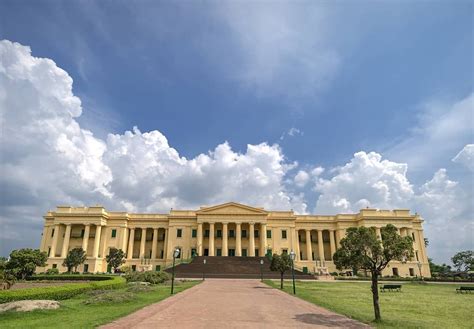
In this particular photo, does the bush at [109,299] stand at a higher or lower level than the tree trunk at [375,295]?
lower

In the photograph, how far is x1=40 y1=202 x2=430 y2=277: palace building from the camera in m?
61.2

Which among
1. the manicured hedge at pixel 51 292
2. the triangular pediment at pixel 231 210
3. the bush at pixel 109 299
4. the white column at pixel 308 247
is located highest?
the triangular pediment at pixel 231 210

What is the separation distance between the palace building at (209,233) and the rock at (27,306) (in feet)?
156

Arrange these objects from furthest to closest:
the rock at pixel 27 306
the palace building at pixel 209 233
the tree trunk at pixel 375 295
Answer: the palace building at pixel 209 233, the rock at pixel 27 306, the tree trunk at pixel 375 295

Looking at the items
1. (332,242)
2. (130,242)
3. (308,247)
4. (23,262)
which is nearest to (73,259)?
(23,262)

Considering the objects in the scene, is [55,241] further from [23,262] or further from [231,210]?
[231,210]

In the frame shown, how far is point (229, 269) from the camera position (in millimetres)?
48312

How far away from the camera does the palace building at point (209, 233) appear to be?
201 feet

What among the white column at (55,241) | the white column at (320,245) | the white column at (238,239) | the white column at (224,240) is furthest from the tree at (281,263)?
the white column at (55,241)

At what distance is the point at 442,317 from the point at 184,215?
56391 millimetres

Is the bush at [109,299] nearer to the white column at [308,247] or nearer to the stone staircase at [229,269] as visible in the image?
the stone staircase at [229,269]

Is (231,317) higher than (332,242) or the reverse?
the reverse

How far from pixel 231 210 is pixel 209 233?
22.0ft

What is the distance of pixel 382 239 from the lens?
13.2 metres
